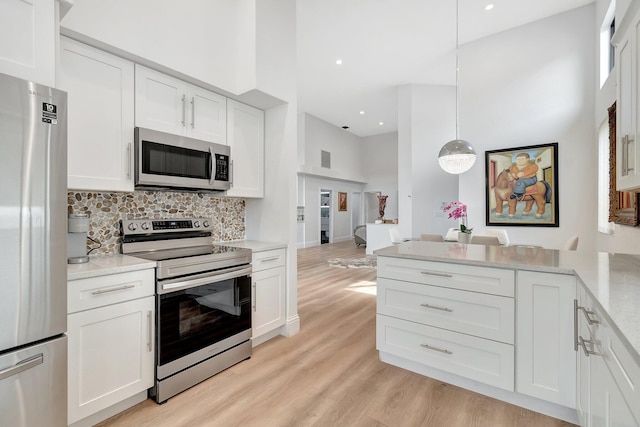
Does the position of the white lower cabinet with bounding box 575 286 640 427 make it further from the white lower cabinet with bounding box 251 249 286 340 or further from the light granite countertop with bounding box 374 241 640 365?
the white lower cabinet with bounding box 251 249 286 340

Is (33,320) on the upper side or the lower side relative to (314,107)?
lower

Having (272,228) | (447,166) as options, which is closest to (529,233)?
(447,166)

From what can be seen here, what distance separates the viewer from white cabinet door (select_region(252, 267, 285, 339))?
8.55 feet

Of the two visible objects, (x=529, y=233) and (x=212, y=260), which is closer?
(x=212, y=260)

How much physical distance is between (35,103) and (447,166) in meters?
3.95

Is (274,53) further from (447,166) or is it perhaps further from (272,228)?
(447,166)

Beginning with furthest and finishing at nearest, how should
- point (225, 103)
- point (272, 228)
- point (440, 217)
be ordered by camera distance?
point (440, 217)
point (272, 228)
point (225, 103)

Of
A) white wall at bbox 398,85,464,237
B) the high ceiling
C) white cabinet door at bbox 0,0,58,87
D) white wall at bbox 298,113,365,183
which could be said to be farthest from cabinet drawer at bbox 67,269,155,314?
white wall at bbox 298,113,365,183

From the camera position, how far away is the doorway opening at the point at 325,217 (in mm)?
10648

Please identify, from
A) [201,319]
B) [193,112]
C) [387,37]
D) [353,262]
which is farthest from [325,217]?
[201,319]

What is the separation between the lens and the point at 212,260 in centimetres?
218

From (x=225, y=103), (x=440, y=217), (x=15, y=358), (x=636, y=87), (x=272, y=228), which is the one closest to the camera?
(x=15, y=358)

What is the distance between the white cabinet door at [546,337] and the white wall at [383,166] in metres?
9.96

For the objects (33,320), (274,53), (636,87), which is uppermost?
(274,53)
